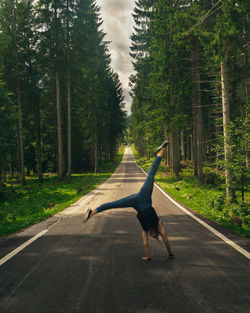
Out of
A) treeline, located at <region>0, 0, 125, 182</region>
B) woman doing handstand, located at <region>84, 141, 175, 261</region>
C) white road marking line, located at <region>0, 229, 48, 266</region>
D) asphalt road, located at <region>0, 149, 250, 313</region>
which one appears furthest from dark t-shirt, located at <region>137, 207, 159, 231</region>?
treeline, located at <region>0, 0, 125, 182</region>

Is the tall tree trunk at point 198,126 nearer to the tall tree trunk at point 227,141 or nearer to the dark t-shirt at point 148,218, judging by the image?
the tall tree trunk at point 227,141

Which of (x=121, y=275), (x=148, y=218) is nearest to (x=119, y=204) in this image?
(x=148, y=218)

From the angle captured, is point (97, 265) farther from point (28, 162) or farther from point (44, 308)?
point (28, 162)

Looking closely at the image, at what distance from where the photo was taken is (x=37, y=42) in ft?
78.1

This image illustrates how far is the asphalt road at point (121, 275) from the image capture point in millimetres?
3201

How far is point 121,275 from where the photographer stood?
13.4 feet

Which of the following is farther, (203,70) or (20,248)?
(203,70)

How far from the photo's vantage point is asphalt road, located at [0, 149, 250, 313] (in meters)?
3.20

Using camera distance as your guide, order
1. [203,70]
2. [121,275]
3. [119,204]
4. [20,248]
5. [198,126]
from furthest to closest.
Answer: [203,70]
[198,126]
[20,248]
[119,204]
[121,275]

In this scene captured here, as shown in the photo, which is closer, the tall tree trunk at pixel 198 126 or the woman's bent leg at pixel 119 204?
the woman's bent leg at pixel 119 204

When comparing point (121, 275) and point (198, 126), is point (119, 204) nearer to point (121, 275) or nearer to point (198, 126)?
point (121, 275)

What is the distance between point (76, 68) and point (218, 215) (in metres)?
21.6

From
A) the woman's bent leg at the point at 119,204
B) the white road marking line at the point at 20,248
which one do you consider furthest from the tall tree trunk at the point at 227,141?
the white road marking line at the point at 20,248

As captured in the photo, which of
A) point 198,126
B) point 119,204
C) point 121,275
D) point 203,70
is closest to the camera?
point 121,275
